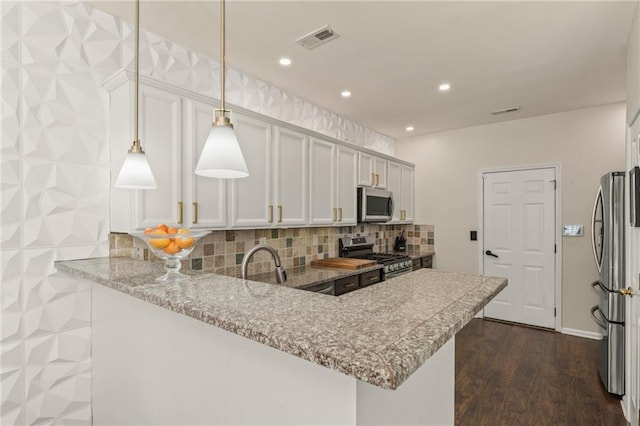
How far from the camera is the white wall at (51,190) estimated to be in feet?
5.67

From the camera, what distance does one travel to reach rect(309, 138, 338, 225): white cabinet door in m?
3.25

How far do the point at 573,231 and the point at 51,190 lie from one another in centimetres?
490

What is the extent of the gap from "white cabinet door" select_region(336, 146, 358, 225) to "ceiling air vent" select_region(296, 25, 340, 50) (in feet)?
4.21

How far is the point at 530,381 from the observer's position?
283 centimetres

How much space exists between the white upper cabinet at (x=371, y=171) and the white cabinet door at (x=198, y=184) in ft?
6.54

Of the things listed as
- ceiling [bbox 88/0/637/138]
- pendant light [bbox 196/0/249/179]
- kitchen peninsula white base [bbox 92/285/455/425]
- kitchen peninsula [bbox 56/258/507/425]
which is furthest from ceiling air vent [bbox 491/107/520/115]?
pendant light [bbox 196/0/249/179]

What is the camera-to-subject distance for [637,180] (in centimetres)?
200

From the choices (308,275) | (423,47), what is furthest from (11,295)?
(423,47)

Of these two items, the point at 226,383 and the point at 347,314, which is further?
the point at 226,383

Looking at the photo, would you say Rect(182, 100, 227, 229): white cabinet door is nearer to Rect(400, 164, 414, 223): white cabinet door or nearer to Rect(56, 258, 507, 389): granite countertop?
Rect(56, 258, 507, 389): granite countertop

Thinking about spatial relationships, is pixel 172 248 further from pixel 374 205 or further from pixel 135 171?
pixel 374 205

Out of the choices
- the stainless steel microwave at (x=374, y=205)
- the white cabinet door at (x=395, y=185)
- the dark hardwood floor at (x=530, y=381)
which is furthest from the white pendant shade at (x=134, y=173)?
the white cabinet door at (x=395, y=185)

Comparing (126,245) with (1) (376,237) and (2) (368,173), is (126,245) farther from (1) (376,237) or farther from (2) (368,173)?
(1) (376,237)

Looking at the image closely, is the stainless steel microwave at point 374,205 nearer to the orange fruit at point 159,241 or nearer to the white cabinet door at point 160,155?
the white cabinet door at point 160,155
